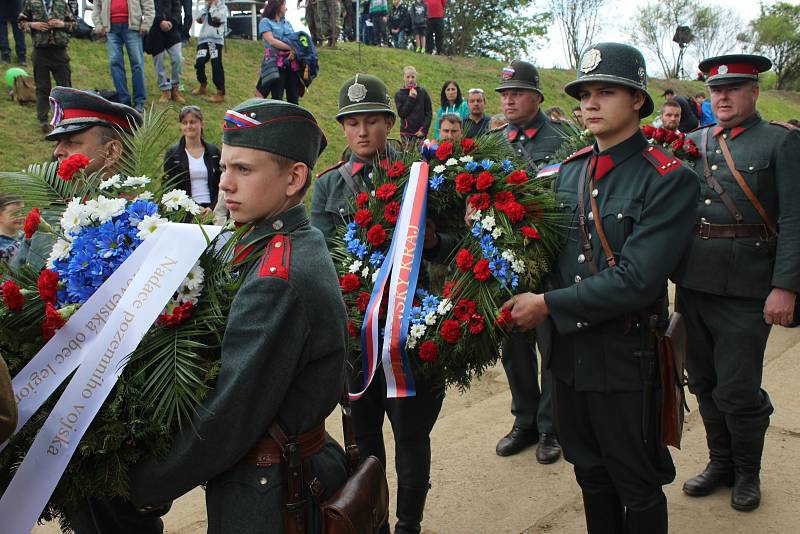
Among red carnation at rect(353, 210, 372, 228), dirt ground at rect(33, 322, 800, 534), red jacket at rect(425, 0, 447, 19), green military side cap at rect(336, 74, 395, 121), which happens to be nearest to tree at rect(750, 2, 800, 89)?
red jacket at rect(425, 0, 447, 19)

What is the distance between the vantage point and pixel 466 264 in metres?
3.22

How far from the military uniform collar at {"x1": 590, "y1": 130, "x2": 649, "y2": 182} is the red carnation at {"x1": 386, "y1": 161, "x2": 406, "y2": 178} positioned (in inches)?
35.3

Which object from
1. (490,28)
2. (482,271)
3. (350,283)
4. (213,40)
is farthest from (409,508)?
(490,28)

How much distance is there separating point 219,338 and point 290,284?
0.89ft

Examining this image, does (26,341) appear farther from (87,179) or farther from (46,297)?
(87,179)

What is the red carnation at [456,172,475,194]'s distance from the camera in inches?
133

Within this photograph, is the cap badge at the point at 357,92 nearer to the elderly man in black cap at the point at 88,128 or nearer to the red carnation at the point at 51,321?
the elderly man in black cap at the point at 88,128

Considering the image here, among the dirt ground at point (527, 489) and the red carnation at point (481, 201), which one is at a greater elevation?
the red carnation at point (481, 201)

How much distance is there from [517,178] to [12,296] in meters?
2.04

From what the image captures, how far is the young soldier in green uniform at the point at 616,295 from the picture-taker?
2857mm

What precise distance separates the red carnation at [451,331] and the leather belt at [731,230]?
1612 mm

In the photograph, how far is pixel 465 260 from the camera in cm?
322

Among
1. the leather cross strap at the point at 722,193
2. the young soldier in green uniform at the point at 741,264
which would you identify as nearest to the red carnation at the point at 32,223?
the young soldier in green uniform at the point at 741,264

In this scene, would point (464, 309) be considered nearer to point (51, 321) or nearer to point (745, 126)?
point (51, 321)
